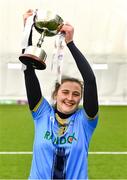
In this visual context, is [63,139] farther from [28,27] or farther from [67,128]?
[28,27]

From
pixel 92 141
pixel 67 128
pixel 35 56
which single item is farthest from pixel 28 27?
pixel 92 141

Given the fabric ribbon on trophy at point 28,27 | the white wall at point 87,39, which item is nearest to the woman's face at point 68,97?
the fabric ribbon on trophy at point 28,27

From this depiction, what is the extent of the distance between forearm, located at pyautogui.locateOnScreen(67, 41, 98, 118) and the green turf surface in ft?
8.64

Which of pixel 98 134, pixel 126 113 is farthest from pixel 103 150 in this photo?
pixel 126 113

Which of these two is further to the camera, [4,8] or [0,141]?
[4,8]

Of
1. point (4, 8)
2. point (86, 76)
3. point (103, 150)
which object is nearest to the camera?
point (86, 76)

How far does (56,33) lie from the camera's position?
247 centimetres

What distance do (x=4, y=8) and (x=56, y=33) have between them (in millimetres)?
7267

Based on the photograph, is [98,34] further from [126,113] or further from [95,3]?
[126,113]

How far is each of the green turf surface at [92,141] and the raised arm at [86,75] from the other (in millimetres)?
2636

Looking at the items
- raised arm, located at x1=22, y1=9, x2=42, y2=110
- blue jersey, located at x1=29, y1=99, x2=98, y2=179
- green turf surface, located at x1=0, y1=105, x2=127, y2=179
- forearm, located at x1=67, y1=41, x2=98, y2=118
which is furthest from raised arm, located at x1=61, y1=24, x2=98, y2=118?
green turf surface, located at x1=0, y1=105, x2=127, y2=179

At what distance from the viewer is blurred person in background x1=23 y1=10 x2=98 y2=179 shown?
2.43 metres

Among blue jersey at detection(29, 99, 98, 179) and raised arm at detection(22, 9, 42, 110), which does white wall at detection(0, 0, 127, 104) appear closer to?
raised arm at detection(22, 9, 42, 110)

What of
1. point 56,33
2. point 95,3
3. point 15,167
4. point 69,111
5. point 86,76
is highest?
point 95,3
